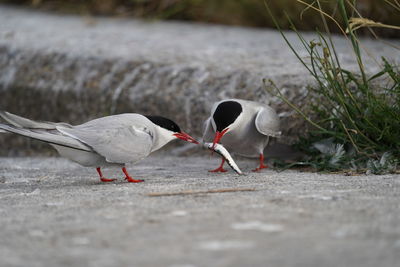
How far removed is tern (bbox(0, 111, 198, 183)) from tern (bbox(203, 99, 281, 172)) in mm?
362

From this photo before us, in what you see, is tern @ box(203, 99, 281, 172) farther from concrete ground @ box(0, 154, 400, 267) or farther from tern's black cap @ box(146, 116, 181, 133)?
concrete ground @ box(0, 154, 400, 267)

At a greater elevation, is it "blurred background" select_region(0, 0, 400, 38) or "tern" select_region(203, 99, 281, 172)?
"blurred background" select_region(0, 0, 400, 38)

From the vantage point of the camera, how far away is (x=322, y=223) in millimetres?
1967

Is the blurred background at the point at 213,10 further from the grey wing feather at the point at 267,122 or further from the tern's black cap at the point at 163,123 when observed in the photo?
the tern's black cap at the point at 163,123

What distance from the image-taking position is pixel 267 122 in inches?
137

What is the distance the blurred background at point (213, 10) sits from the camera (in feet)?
19.3

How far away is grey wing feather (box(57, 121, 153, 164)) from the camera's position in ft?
9.96

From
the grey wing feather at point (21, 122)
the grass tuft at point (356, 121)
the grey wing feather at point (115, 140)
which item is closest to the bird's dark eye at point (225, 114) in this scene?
the grass tuft at point (356, 121)

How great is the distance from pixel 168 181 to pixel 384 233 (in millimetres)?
1340

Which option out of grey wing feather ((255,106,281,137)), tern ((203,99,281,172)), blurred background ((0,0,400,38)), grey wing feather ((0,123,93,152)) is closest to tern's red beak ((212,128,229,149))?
tern ((203,99,281,172))

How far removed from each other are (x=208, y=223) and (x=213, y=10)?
5.02 meters

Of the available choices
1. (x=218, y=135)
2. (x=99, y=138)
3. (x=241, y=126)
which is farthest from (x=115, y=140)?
(x=241, y=126)

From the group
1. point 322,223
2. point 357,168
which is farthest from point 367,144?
point 322,223

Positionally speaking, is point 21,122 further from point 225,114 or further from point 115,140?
point 225,114
